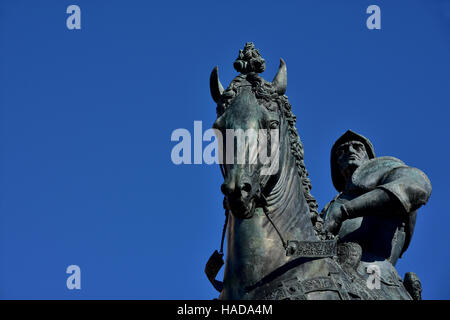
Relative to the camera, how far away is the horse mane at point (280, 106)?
9.56m

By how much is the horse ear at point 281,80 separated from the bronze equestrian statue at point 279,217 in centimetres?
1

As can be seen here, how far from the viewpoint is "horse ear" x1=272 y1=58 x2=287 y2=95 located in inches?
391

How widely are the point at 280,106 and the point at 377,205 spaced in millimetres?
2112

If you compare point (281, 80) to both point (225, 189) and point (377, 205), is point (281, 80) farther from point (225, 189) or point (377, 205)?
point (377, 205)

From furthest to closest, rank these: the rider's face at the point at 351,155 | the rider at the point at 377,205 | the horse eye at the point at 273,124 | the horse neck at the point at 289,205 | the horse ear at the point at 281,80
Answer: the rider's face at the point at 351,155
the rider at the point at 377,205
the horse ear at the point at 281,80
the horse eye at the point at 273,124
the horse neck at the point at 289,205

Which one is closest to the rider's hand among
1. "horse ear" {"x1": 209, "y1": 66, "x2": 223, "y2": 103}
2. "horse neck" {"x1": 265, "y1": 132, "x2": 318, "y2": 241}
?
"horse neck" {"x1": 265, "y1": 132, "x2": 318, "y2": 241}

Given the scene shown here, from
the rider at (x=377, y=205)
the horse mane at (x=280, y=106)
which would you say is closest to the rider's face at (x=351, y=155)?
the rider at (x=377, y=205)

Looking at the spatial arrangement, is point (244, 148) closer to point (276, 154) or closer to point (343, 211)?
point (276, 154)

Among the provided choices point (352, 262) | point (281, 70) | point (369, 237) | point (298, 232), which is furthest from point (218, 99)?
point (369, 237)

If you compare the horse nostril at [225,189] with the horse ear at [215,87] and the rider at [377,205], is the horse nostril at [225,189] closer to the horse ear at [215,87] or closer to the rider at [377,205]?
the horse ear at [215,87]

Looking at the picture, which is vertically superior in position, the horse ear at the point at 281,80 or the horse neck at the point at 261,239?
the horse ear at the point at 281,80

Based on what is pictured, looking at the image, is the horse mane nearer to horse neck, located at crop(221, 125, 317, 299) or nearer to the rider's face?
horse neck, located at crop(221, 125, 317, 299)

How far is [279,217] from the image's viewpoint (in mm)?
9258
